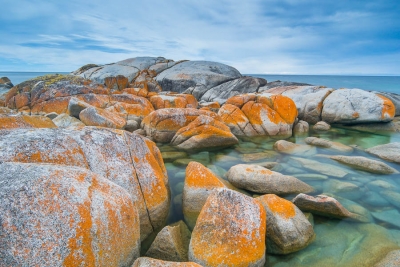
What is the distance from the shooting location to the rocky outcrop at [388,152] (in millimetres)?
11586

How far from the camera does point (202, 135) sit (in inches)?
523

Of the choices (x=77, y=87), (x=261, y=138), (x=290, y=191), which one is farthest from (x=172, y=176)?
(x=77, y=87)

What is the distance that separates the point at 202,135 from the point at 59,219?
10083mm

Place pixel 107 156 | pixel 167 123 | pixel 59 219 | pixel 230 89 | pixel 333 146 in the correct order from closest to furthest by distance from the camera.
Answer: pixel 59 219, pixel 107 156, pixel 333 146, pixel 167 123, pixel 230 89

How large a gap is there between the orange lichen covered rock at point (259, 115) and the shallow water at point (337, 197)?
1.32 meters

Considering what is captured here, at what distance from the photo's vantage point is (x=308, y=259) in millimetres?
5438

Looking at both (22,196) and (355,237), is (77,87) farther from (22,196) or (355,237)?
(355,237)

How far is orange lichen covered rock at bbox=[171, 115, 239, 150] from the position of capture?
13.3m

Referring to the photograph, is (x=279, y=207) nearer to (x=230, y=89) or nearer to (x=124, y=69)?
(x=230, y=89)

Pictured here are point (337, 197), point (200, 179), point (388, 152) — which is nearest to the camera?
point (200, 179)

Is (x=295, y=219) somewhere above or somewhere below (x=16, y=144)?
below

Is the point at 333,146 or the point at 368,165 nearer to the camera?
the point at 368,165

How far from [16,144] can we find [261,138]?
1357 cm

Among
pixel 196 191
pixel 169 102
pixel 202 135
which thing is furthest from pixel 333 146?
pixel 169 102
